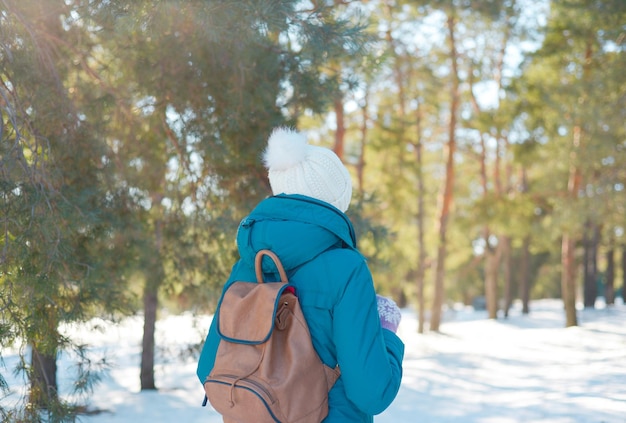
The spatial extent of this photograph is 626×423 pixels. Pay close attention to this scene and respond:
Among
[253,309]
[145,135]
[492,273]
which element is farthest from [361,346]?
[492,273]

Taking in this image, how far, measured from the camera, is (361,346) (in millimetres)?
1424

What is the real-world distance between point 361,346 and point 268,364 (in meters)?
0.22

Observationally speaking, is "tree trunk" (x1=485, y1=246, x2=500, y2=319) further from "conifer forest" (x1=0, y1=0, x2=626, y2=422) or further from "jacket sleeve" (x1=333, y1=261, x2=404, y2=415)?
"jacket sleeve" (x1=333, y1=261, x2=404, y2=415)

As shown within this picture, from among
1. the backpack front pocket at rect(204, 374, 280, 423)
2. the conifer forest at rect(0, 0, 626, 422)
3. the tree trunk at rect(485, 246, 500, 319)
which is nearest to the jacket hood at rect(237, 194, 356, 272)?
the backpack front pocket at rect(204, 374, 280, 423)

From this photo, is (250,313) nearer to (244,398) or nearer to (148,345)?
(244,398)

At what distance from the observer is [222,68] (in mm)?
4051

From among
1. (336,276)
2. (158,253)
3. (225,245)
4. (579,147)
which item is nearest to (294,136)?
(336,276)

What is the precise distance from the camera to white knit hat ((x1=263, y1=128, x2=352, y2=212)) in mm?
1663

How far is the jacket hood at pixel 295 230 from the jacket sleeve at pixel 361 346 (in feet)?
0.39

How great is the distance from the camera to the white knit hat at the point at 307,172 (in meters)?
1.66

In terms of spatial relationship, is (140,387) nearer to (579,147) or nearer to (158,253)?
(158,253)

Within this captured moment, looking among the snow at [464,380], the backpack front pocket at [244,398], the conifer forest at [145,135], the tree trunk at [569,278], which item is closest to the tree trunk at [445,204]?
the snow at [464,380]

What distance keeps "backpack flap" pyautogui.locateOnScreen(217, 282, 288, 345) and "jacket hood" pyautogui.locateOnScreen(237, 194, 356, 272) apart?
0.29ft

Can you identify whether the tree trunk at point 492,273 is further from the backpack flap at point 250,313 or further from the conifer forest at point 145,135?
the backpack flap at point 250,313
